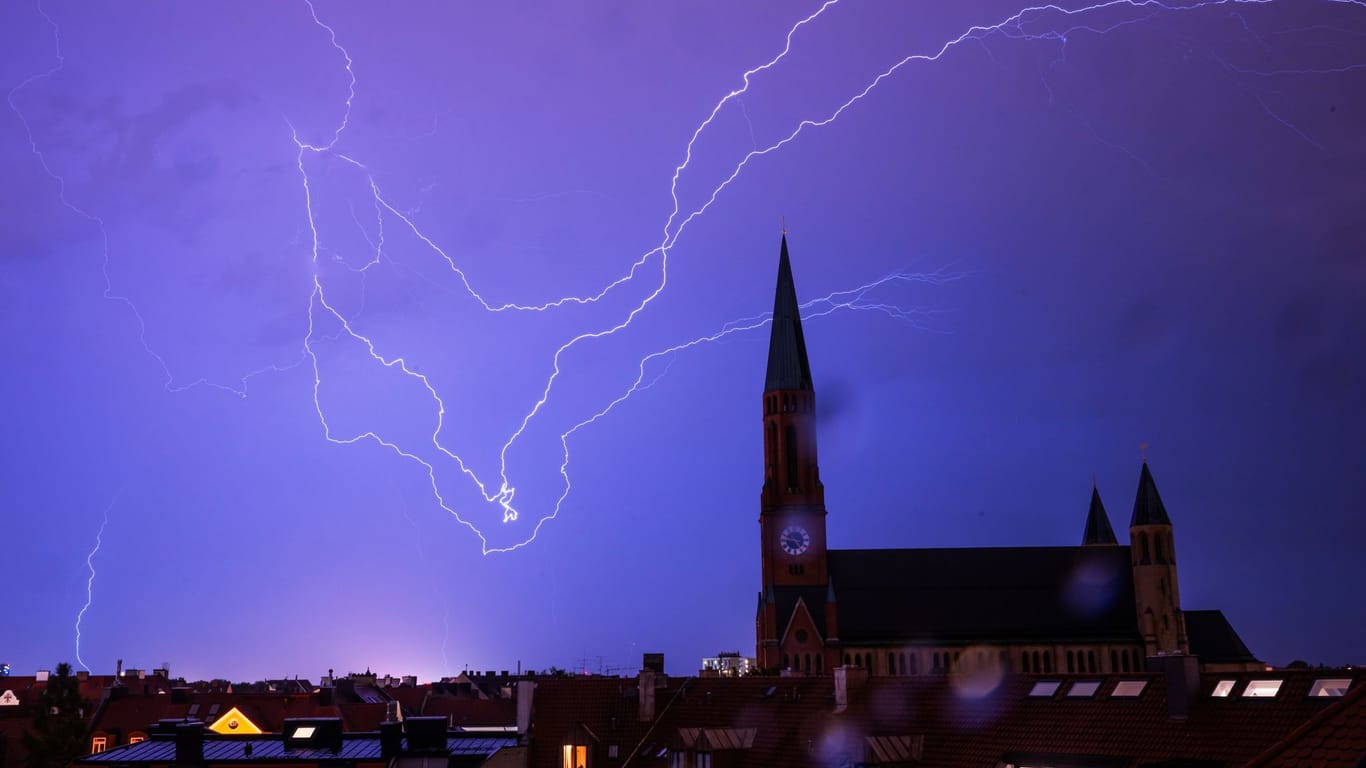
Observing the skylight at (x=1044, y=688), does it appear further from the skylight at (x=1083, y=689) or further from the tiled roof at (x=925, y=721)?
the skylight at (x=1083, y=689)

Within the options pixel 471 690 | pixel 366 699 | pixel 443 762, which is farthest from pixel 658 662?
pixel 471 690

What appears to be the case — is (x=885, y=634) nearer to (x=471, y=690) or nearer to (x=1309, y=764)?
(x=471, y=690)

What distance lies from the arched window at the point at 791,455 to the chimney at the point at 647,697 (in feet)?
156

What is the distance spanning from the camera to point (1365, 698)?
13.5 m

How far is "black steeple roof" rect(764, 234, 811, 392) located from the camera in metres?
90.0

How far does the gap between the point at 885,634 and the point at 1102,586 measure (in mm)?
16005

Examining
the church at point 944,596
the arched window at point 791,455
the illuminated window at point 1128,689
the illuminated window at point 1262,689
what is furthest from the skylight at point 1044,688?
the arched window at point 791,455

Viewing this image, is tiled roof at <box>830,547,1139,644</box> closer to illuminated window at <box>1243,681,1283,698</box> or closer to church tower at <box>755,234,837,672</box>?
church tower at <box>755,234,837,672</box>

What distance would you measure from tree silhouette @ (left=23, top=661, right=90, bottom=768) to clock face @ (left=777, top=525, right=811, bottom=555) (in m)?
46.8

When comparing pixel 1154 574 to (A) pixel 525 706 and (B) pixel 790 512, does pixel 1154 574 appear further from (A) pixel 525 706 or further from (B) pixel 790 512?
(A) pixel 525 706

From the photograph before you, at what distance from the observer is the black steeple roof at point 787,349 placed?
90.0 m

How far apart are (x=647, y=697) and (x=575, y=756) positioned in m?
2.95

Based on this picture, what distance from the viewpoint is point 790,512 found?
286 ft

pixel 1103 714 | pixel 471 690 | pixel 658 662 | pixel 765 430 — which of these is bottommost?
pixel 1103 714
